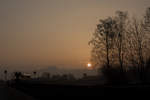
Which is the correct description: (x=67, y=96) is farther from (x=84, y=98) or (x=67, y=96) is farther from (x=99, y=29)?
(x=99, y=29)

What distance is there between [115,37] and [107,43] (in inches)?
68.7

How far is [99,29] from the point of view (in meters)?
38.7

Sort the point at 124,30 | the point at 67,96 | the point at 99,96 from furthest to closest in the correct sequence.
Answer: the point at 124,30 < the point at 67,96 < the point at 99,96

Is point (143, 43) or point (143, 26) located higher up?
point (143, 26)

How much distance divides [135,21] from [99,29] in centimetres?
669

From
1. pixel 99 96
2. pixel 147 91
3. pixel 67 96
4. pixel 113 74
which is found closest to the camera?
pixel 147 91

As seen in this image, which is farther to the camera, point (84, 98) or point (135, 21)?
point (135, 21)

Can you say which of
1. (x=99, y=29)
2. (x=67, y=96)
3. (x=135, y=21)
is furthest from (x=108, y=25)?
(x=67, y=96)

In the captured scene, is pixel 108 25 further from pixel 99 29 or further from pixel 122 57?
pixel 122 57

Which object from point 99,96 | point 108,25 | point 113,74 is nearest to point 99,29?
point 108,25

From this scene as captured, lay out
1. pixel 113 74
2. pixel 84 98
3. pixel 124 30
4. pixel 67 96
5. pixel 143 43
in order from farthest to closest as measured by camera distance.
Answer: pixel 124 30 → pixel 143 43 → pixel 113 74 → pixel 67 96 → pixel 84 98

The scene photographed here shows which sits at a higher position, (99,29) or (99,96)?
(99,29)

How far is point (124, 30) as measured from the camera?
36.5 metres

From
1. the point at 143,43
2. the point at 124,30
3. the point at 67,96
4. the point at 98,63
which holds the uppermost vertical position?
the point at 124,30
